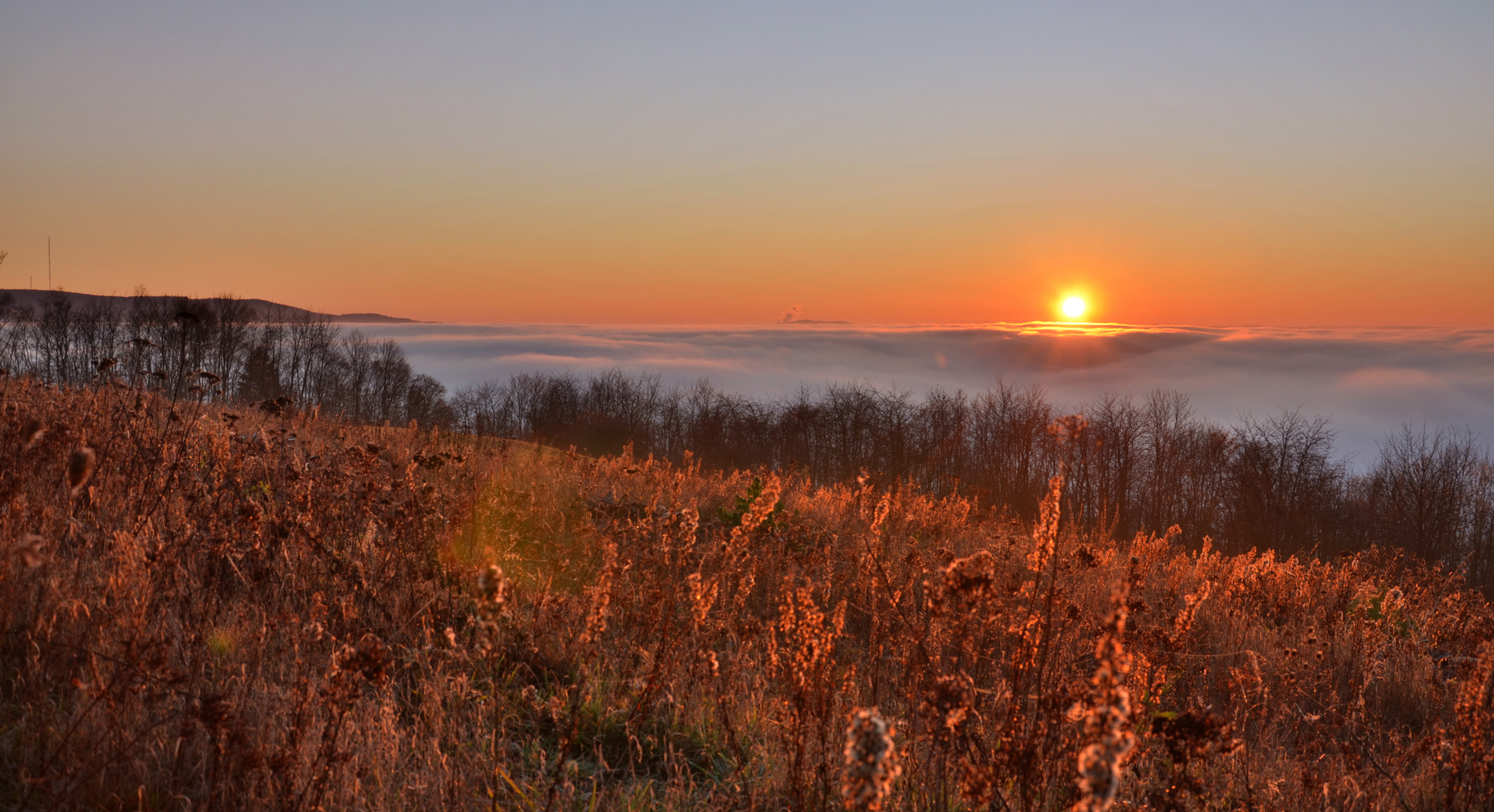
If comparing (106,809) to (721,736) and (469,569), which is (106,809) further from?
(469,569)

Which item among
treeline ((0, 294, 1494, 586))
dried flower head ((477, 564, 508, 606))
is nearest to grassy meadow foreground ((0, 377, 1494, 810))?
dried flower head ((477, 564, 508, 606))

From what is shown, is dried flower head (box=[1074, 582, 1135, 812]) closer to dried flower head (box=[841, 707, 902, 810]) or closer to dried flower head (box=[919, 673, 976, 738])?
dried flower head (box=[841, 707, 902, 810])

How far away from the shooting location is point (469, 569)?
5473 millimetres

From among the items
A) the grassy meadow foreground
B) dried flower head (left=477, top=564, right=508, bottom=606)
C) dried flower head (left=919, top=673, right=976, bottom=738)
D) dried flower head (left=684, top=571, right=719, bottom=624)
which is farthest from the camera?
dried flower head (left=684, top=571, right=719, bottom=624)

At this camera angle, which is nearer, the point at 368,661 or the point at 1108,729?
the point at 1108,729

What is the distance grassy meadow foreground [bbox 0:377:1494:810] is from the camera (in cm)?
250

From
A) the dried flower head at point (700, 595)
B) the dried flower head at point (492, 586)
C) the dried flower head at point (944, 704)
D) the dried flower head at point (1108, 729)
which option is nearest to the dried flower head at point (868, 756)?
the dried flower head at point (1108, 729)

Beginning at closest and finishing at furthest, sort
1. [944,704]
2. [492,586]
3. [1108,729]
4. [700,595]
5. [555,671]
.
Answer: [1108,729]
[492,586]
[944,704]
[700,595]
[555,671]

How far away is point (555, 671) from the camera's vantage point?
4.50m

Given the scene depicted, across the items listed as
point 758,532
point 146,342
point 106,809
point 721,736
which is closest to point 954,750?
point 721,736

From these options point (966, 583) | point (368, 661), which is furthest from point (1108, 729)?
point (368, 661)

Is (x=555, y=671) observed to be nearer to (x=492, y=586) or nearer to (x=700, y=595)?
(x=700, y=595)

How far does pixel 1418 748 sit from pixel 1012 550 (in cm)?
596

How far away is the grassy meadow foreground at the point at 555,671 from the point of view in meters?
2.50
